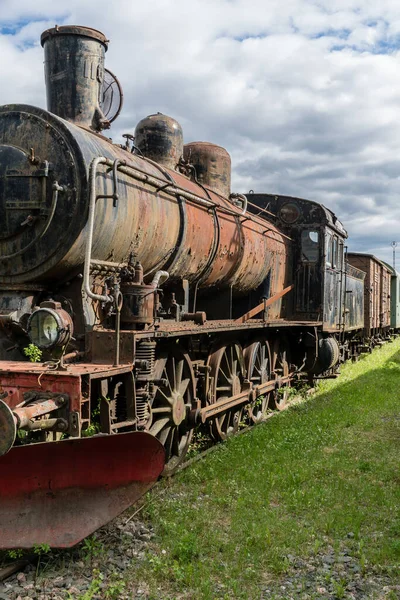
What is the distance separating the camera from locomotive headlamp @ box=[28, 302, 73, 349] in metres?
3.94

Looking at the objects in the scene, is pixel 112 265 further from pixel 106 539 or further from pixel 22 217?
pixel 106 539

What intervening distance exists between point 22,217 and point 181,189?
1.80 metres

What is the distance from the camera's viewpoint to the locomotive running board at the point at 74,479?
12.8 ft


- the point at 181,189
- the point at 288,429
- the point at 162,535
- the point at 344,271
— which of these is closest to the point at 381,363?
the point at 344,271

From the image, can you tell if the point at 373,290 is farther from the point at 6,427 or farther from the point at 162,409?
the point at 6,427

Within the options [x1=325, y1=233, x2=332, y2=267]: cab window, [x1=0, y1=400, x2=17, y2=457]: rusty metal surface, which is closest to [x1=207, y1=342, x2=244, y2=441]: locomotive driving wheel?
[x1=0, y1=400, x2=17, y2=457]: rusty metal surface

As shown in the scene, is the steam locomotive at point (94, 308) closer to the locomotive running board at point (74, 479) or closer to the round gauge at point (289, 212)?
the locomotive running board at point (74, 479)

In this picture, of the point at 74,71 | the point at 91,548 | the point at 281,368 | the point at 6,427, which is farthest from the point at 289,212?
the point at 6,427

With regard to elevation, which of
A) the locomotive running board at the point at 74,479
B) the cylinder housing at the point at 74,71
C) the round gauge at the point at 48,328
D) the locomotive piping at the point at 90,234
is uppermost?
the cylinder housing at the point at 74,71

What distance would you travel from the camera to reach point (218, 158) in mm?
7793

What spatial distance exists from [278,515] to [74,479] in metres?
1.62

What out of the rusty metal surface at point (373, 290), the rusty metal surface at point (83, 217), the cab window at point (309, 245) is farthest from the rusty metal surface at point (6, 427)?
the rusty metal surface at point (373, 290)

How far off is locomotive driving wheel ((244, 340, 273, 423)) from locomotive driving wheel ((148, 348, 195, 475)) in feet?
6.12

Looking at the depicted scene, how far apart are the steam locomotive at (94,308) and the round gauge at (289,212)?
3.31m
